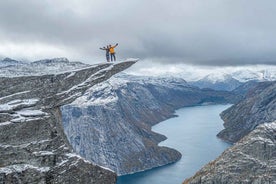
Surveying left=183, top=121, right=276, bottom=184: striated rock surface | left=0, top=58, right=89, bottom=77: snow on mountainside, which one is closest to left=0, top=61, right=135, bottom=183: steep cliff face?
left=0, top=58, right=89, bottom=77: snow on mountainside

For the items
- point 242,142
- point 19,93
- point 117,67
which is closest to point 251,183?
point 242,142

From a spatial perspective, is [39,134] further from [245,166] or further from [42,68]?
[245,166]

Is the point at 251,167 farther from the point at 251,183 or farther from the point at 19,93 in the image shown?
the point at 19,93

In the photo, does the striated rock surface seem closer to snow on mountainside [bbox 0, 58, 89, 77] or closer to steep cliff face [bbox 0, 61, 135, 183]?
snow on mountainside [bbox 0, 58, 89, 77]

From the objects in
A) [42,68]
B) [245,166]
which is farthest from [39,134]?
[245,166]

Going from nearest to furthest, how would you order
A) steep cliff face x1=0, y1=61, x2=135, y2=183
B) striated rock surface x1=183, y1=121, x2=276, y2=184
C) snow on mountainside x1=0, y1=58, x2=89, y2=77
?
steep cliff face x1=0, y1=61, x2=135, y2=183, snow on mountainside x1=0, y1=58, x2=89, y2=77, striated rock surface x1=183, y1=121, x2=276, y2=184

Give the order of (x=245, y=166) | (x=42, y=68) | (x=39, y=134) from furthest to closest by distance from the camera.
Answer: (x=245, y=166)
(x=42, y=68)
(x=39, y=134)

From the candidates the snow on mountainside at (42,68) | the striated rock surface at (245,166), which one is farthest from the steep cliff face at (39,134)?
the striated rock surface at (245,166)
